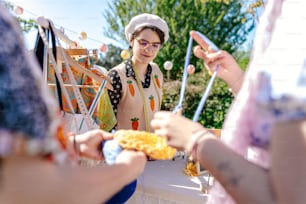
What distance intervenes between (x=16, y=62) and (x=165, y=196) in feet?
3.04

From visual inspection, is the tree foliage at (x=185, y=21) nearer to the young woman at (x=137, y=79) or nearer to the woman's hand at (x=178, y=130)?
the young woman at (x=137, y=79)

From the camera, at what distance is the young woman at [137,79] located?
4.67ft

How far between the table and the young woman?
0.20 meters

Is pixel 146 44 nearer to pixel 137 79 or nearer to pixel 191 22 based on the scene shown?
pixel 137 79

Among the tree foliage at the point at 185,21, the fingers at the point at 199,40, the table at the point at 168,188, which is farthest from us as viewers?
the tree foliage at the point at 185,21

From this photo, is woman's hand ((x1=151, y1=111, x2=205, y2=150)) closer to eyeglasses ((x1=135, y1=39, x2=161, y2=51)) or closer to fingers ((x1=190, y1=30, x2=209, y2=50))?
fingers ((x1=190, y1=30, x2=209, y2=50))

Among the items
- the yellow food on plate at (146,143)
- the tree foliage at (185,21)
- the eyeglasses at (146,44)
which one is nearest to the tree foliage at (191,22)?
the tree foliage at (185,21)

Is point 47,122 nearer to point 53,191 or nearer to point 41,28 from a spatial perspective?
point 53,191

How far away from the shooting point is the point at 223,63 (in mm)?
656

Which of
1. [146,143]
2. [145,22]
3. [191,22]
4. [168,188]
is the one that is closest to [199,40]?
[146,143]

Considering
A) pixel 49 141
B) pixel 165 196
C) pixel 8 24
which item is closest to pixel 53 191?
pixel 49 141

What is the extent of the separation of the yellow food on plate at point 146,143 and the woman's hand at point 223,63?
0.74ft

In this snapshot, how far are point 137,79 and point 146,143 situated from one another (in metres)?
0.99

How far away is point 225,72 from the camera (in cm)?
66
